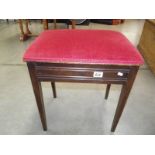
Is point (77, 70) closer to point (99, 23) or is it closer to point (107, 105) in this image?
point (107, 105)

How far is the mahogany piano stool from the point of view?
2.16ft

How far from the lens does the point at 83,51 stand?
2.24 ft

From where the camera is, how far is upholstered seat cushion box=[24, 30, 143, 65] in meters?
0.65

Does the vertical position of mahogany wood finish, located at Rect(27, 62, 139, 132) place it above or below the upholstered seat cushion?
below

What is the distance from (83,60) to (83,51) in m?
0.06

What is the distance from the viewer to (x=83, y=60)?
650mm

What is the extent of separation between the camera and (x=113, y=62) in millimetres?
652

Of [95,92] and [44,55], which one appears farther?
[95,92]

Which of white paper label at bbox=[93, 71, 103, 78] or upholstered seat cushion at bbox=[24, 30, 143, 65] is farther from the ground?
upholstered seat cushion at bbox=[24, 30, 143, 65]

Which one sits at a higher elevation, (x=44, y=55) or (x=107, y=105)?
(x=44, y=55)

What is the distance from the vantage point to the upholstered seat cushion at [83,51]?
25.8 inches

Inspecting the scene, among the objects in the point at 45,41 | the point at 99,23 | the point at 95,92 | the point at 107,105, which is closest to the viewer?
the point at 45,41
